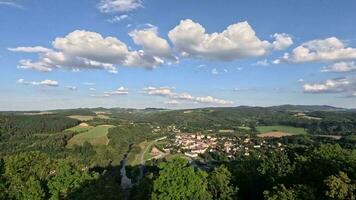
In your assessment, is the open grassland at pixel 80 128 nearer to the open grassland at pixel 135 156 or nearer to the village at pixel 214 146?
the open grassland at pixel 135 156

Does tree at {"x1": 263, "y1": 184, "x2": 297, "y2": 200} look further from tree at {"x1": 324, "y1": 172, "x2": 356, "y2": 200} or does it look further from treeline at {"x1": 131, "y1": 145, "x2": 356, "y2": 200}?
tree at {"x1": 324, "y1": 172, "x2": 356, "y2": 200}

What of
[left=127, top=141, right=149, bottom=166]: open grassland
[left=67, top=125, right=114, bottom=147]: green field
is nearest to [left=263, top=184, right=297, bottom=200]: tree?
[left=127, top=141, right=149, bottom=166]: open grassland

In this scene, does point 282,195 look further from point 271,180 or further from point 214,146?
point 214,146

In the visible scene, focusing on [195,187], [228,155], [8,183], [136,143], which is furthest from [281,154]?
[136,143]

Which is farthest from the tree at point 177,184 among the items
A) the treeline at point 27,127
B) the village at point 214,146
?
the treeline at point 27,127

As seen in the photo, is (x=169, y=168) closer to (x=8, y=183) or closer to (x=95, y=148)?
(x=8, y=183)
